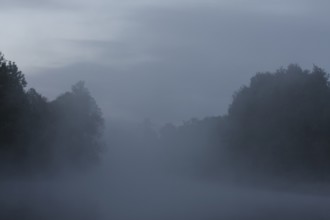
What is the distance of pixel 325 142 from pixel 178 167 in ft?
226

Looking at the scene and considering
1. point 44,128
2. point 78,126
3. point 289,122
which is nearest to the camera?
point 289,122

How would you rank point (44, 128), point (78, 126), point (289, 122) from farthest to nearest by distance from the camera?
point (78, 126), point (44, 128), point (289, 122)

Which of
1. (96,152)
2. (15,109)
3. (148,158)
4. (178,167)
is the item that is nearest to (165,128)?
(148,158)

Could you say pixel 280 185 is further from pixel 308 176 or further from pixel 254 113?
pixel 254 113

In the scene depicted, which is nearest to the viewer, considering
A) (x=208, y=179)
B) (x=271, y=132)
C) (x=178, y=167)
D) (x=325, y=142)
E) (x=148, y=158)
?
(x=325, y=142)

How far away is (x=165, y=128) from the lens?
647ft

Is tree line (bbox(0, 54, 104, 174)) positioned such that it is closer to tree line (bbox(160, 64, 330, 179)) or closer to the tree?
the tree

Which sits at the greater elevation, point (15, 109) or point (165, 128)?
point (165, 128)

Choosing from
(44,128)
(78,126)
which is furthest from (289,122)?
(78,126)

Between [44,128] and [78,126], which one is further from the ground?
[78,126]

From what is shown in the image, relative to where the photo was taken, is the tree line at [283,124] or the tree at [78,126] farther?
the tree at [78,126]

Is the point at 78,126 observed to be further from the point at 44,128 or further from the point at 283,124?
the point at 283,124

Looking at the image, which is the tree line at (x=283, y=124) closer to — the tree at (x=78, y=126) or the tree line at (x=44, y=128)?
the tree line at (x=44, y=128)

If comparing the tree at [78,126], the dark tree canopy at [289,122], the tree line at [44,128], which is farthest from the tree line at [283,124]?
the tree at [78,126]
